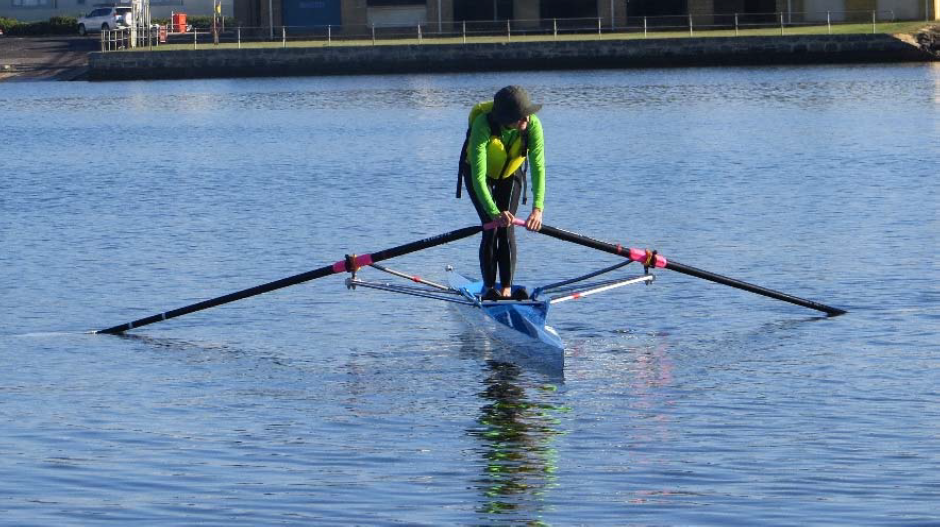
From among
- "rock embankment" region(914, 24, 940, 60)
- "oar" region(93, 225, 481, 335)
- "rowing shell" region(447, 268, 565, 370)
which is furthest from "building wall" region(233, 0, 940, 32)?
"rowing shell" region(447, 268, 565, 370)

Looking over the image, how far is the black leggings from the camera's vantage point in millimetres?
15180

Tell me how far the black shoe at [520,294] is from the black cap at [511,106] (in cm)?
196

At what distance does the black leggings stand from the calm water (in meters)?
0.88

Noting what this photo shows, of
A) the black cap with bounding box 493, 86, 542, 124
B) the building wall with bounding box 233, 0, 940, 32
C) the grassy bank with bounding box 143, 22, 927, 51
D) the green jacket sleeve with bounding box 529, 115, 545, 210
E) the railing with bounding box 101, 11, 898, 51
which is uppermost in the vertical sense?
the building wall with bounding box 233, 0, 940, 32

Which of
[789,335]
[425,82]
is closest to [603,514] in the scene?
[789,335]

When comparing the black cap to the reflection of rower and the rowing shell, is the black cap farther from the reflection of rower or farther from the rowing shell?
the reflection of rower

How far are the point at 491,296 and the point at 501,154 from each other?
1.47 m

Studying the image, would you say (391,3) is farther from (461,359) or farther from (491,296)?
(491,296)

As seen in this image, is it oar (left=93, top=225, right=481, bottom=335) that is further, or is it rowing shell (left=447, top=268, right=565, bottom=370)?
oar (left=93, top=225, right=481, bottom=335)

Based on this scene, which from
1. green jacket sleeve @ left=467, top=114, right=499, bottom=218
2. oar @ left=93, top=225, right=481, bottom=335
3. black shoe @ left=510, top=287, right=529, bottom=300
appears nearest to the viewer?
green jacket sleeve @ left=467, top=114, right=499, bottom=218

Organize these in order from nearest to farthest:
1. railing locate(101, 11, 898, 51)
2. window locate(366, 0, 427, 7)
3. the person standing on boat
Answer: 1. the person standing on boat
2. railing locate(101, 11, 898, 51)
3. window locate(366, 0, 427, 7)

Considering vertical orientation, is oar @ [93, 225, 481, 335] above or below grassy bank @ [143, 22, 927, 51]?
below

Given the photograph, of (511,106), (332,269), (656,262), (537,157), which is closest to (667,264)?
(656,262)

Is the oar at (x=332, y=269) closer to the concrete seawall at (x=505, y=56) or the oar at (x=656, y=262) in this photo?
the oar at (x=656, y=262)
